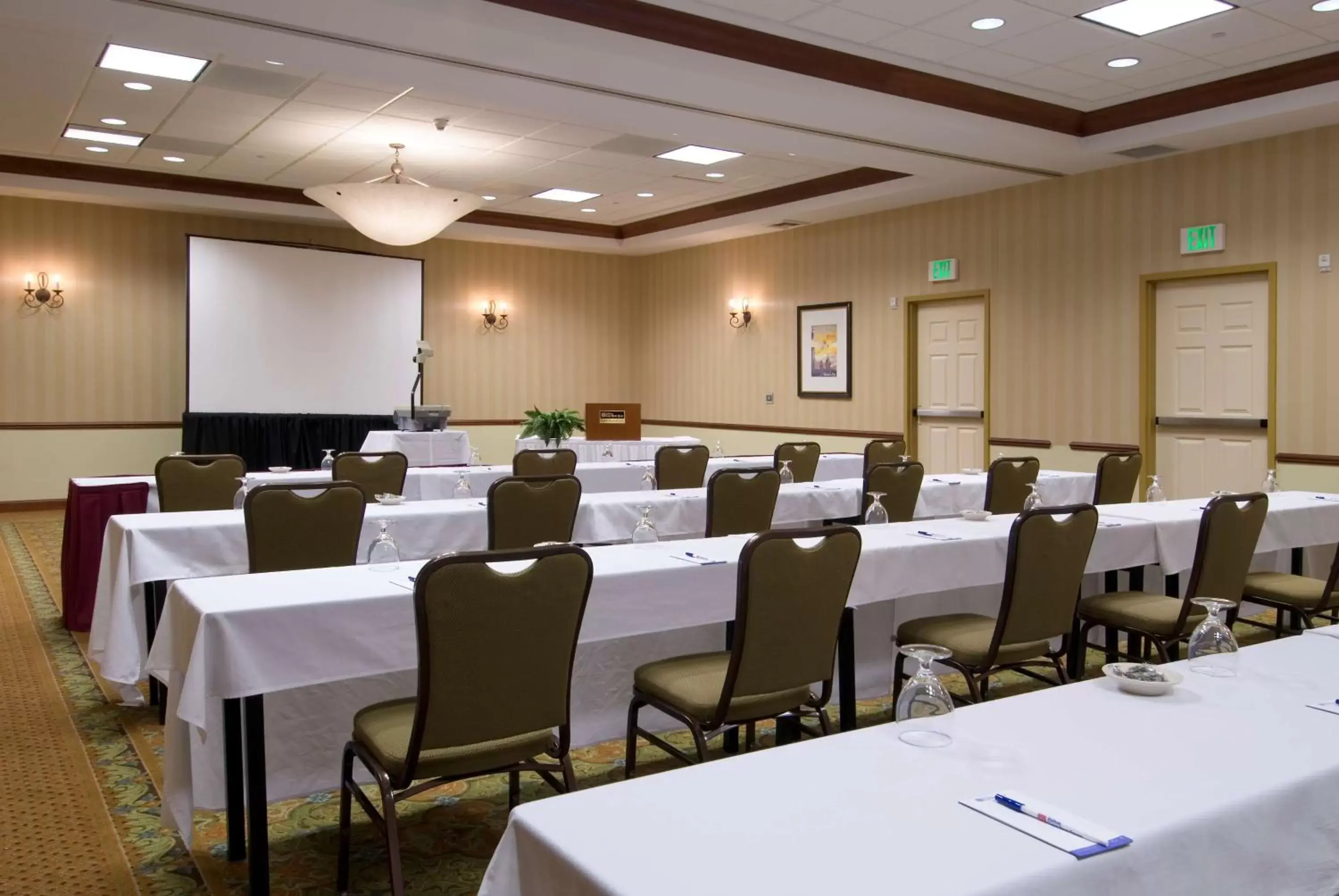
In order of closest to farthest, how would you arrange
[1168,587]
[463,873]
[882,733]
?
[882,733] < [463,873] < [1168,587]

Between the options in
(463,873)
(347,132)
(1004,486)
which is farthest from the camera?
(347,132)

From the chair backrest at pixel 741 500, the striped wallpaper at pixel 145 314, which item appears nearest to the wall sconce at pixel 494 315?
the striped wallpaper at pixel 145 314

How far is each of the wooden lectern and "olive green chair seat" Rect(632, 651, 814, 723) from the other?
7101mm

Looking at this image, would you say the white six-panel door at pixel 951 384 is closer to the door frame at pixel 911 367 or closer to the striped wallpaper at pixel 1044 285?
the door frame at pixel 911 367

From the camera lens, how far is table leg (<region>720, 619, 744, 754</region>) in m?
3.66

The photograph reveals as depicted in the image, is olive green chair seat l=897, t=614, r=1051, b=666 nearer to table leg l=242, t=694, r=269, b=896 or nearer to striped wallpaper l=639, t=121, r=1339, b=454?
table leg l=242, t=694, r=269, b=896

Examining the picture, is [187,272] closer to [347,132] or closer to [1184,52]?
[347,132]

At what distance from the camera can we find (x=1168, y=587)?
210 inches

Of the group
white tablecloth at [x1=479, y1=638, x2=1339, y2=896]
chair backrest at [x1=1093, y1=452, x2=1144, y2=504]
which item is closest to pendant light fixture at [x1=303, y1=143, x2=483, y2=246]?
chair backrest at [x1=1093, y1=452, x2=1144, y2=504]

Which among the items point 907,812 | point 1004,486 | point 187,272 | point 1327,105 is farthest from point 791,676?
point 187,272

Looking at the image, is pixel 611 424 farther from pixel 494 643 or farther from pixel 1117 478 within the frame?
pixel 494 643

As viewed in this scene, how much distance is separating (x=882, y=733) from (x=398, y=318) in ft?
37.9

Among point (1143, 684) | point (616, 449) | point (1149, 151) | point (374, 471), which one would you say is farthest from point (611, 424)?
point (1143, 684)

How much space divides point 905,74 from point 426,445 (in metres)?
5.09
